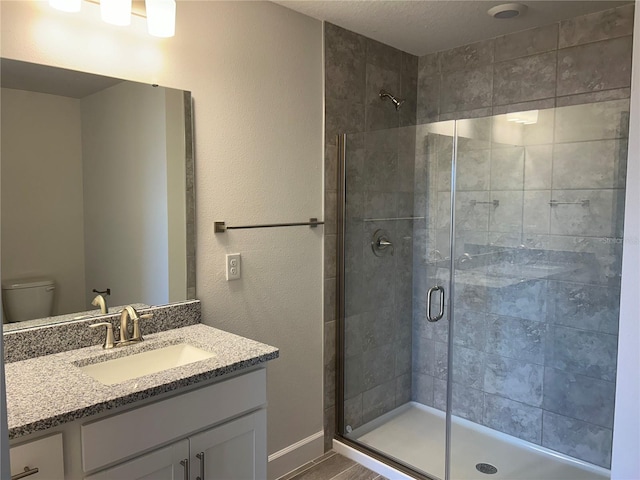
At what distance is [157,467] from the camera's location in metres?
1.48

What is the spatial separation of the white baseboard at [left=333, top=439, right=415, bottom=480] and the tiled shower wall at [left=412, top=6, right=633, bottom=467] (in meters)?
0.74

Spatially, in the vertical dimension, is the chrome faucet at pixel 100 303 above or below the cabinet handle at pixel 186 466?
above

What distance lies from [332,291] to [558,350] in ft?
4.19

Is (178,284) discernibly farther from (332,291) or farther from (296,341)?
(332,291)

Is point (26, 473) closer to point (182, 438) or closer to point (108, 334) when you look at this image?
point (182, 438)

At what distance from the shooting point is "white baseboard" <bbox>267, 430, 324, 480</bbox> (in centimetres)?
250

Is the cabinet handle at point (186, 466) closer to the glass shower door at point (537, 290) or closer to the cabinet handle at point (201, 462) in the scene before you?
the cabinet handle at point (201, 462)

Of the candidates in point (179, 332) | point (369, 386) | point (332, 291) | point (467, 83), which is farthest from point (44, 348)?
point (467, 83)

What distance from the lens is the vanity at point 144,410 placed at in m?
1.27

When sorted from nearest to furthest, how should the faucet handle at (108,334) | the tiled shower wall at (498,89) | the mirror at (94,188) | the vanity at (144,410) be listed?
the vanity at (144,410), the mirror at (94,188), the faucet handle at (108,334), the tiled shower wall at (498,89)

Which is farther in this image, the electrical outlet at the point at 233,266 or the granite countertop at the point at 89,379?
the electrical outlet at the point at 233,266

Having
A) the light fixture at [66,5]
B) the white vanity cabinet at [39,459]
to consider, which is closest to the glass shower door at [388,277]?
the light fixture at [66,5]

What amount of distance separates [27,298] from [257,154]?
115 cm

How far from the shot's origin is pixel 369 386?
3.00 meters
